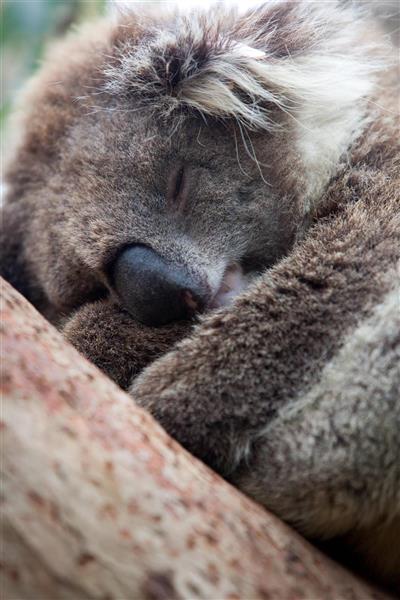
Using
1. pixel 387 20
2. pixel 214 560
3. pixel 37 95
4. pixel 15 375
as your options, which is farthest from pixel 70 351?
pixel 387 20

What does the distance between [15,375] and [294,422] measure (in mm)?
653

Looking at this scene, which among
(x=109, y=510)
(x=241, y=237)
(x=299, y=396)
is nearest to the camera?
(x=109, y=510)

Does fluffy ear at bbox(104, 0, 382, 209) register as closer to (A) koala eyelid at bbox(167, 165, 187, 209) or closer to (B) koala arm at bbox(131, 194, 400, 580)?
(A) koala eyelid at bbox(167, 165, 187, 209)

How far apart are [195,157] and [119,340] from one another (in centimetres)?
64

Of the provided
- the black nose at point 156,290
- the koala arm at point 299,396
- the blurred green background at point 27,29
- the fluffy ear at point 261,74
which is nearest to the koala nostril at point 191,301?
the black nose at point 156,290

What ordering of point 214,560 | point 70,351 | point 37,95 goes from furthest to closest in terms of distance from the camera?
point 37,95 < point 70,351 < point 214,560

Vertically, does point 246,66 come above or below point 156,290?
above

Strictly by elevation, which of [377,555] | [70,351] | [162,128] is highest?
[162,128]

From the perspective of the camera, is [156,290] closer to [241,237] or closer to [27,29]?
[241,237]

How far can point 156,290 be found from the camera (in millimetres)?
2002

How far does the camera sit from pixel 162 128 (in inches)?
84.5

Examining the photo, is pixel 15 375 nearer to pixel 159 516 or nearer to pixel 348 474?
pixel 159 516

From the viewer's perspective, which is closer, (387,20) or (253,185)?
(253,185)

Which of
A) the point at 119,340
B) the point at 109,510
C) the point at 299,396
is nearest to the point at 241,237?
the point at 119,340
